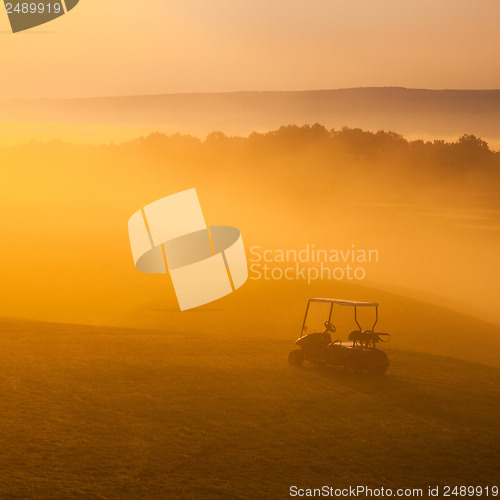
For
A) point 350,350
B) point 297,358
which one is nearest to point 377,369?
point 350,350

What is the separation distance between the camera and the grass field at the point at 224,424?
82.1 feet

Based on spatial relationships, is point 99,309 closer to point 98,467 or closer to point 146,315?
point 146,315

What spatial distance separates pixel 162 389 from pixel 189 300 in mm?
44530

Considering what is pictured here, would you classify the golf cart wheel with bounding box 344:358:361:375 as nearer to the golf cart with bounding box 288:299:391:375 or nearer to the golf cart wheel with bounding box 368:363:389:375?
the golf cart with bounding box 288:299:391:375

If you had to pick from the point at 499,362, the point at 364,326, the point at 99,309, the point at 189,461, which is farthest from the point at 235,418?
the point at 99,309

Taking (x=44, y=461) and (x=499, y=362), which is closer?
(x=44, y=461)

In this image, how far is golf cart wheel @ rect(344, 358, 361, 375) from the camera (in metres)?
37.7

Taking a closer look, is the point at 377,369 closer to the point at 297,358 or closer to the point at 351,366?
the point at 351,366

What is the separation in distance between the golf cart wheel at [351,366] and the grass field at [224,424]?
51cm

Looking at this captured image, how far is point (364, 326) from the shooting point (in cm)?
6750

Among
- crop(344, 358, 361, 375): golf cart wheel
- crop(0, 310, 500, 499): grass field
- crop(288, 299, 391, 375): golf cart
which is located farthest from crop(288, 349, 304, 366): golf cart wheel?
crop(344, 358, 361, 375): golf cart wheel

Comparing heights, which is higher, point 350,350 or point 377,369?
point 350,350

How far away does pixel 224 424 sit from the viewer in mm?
30375

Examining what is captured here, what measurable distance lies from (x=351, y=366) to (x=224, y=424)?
1014 cm
